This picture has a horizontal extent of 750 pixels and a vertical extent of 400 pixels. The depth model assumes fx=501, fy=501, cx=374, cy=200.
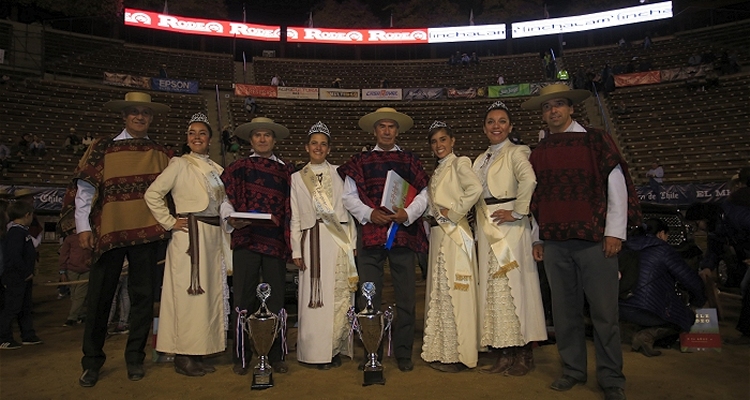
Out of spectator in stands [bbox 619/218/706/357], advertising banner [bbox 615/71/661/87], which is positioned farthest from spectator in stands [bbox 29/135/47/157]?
advertising banner [bbox 615/71/661/87]

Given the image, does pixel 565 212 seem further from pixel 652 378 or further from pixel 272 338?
pixel 272 338

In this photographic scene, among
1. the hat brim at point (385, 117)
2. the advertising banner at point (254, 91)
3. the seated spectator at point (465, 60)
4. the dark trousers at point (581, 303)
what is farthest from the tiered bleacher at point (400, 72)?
the dark trousers at point (581, 303)

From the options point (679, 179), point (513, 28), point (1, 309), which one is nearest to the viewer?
point (1, 309)

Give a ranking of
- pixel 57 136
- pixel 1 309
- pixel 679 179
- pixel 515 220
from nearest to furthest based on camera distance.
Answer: pixel 515 220
pixel 1 309
pixel 679 179
pixel 57 136

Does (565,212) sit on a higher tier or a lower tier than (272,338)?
higher

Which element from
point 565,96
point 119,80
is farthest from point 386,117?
point 119,80

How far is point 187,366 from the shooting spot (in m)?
3.79

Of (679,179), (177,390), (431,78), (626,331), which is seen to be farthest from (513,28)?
(177,390)

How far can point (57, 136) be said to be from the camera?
18.2 metres

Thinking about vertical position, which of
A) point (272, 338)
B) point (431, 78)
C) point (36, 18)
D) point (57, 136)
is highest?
point (36, 18)

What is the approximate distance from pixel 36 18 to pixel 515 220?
1163 inches

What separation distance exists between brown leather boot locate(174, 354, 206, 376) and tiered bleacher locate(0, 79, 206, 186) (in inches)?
520

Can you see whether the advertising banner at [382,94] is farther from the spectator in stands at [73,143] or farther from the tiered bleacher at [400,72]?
the spectator in stands at [73,143]

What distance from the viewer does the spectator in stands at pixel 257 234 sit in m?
3.87
